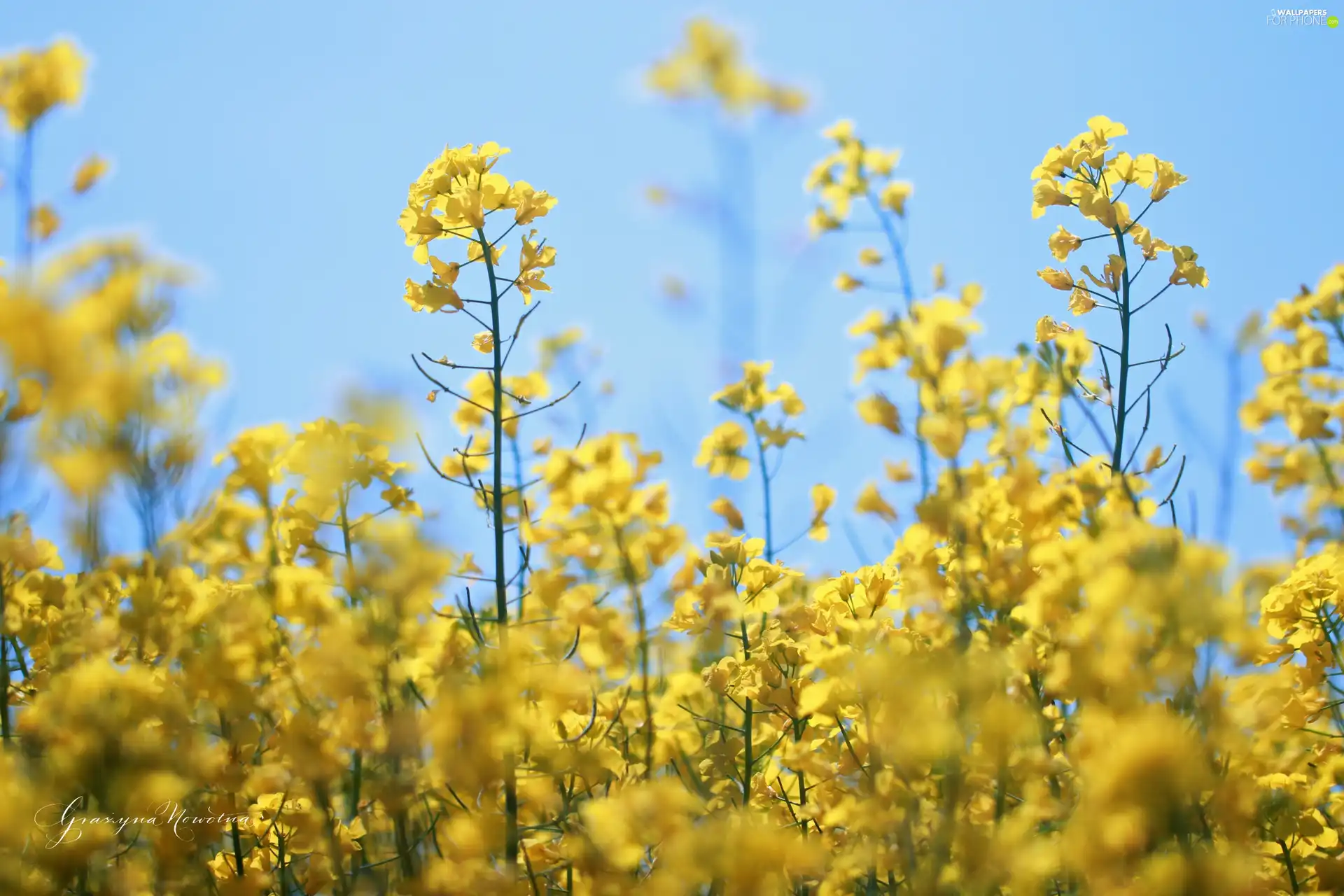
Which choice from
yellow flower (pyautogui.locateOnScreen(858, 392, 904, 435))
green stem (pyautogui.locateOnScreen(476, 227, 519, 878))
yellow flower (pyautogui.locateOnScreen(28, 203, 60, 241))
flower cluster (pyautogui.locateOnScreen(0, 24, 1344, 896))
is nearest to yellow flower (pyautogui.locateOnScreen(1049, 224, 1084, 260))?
flower cluster (pyautogui.locateOnScreen(0, 24, 1344, 896))

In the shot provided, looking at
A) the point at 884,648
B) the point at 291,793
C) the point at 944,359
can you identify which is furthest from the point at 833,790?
the point at 291,793

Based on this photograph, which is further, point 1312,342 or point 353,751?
point 1312,342

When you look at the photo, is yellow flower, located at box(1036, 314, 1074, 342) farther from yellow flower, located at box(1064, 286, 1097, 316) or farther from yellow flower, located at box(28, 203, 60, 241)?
yellow flower, located at box(28, 203, 60, 241)

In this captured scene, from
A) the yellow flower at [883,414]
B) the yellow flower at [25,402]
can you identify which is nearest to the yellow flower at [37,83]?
the yellow flower at [25,402]

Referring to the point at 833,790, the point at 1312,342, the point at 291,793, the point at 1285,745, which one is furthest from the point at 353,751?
the point at 1312,342

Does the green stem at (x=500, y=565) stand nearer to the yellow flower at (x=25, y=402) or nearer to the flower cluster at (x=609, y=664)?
the flower cluster at (x=609, y=664)

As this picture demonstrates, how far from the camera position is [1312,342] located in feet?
16.3

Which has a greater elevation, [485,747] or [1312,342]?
[1312,342]

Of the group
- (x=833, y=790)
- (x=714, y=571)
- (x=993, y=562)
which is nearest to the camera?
(x=993, y=562)

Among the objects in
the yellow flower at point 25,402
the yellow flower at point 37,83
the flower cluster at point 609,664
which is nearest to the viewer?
the flower cluster at point 609,664

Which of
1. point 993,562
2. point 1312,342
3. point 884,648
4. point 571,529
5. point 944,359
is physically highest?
point 1312,342

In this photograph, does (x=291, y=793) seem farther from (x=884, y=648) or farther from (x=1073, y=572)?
(x=1073, y=572)

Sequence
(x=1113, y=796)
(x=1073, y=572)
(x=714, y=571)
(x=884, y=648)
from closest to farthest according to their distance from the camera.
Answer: (x=1113, y=796)
(x=1073, y=572)
(x=884, y=648)
(x=714, y=571)

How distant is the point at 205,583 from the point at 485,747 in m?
1.28
